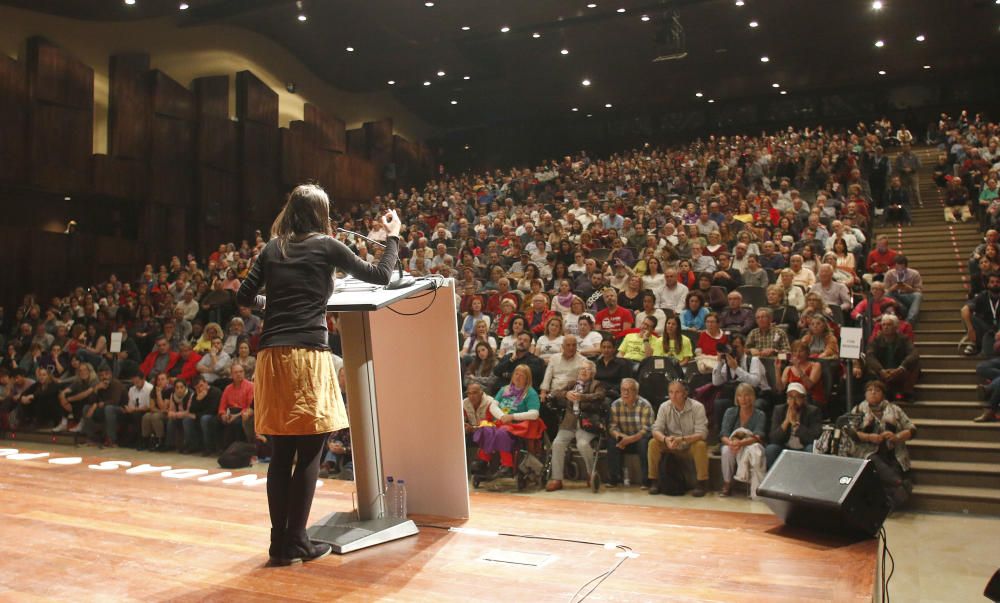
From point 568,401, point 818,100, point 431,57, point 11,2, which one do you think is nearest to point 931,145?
point 818,100

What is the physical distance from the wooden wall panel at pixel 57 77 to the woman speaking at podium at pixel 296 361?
36.3 ft

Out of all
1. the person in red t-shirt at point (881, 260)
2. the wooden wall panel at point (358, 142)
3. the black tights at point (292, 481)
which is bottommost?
the black tights at point (292, 481)

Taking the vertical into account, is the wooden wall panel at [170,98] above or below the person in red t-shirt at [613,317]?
above

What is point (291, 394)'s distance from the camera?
2.46m

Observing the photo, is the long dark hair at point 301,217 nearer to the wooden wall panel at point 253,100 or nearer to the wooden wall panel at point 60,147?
the wooden wall panel at point 60,147

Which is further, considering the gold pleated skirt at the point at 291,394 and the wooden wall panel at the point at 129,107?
the wooden wall panel at the point at 129,107

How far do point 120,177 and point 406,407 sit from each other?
1122cm

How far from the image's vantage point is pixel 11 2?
11555 mm

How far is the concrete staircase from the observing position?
483 cm

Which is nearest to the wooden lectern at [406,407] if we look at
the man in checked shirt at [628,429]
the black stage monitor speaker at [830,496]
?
the black stage monitor speaker at [830,496]

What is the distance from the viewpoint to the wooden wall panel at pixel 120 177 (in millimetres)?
12211

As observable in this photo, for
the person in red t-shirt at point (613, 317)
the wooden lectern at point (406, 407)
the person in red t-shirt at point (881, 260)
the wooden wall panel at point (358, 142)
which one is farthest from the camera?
the wooden wall panel at point (358, 142)

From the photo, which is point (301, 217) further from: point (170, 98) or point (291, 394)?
point (170, 98)

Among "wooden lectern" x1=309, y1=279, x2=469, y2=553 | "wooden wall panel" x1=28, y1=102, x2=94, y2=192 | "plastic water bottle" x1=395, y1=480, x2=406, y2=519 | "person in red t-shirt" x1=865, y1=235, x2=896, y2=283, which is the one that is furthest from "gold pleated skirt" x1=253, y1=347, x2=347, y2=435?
"wooden wall panel" x1=28, y1=102, x2=94, y2=192
